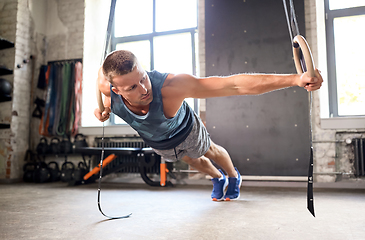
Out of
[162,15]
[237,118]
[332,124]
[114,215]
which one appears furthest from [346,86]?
[114,215]

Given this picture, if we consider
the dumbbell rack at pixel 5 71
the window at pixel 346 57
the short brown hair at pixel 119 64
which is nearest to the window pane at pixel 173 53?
the window at pixel 346 57

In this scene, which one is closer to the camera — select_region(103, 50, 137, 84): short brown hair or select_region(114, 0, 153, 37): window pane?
select_region(103, 50, 137, 84): short brown hair

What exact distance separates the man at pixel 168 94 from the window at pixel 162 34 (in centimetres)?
268

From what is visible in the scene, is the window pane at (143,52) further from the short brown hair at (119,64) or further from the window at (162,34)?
the short brown hair at (119,64)

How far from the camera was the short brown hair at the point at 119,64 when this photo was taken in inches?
64.3

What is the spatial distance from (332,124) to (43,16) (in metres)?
5.58

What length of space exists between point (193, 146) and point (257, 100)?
7.08ft

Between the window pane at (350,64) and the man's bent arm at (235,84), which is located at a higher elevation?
the window pane at (350,64)

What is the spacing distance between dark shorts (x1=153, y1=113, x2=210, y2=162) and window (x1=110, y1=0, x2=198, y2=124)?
2.54 m

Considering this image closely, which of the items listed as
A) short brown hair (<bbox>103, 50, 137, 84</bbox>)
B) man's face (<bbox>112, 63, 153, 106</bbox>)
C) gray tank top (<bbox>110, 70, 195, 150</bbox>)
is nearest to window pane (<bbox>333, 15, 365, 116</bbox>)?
gray tank top (<bbox>110, 70, 195, 150</bbox>)

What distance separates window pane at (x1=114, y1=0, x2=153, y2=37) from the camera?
5.43m

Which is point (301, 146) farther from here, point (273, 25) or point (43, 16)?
point (43, 16)

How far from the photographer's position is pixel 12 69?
5.12m

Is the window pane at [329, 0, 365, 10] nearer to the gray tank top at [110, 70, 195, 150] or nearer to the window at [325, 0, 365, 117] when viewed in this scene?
the window at [325, 0, 365, 117]
